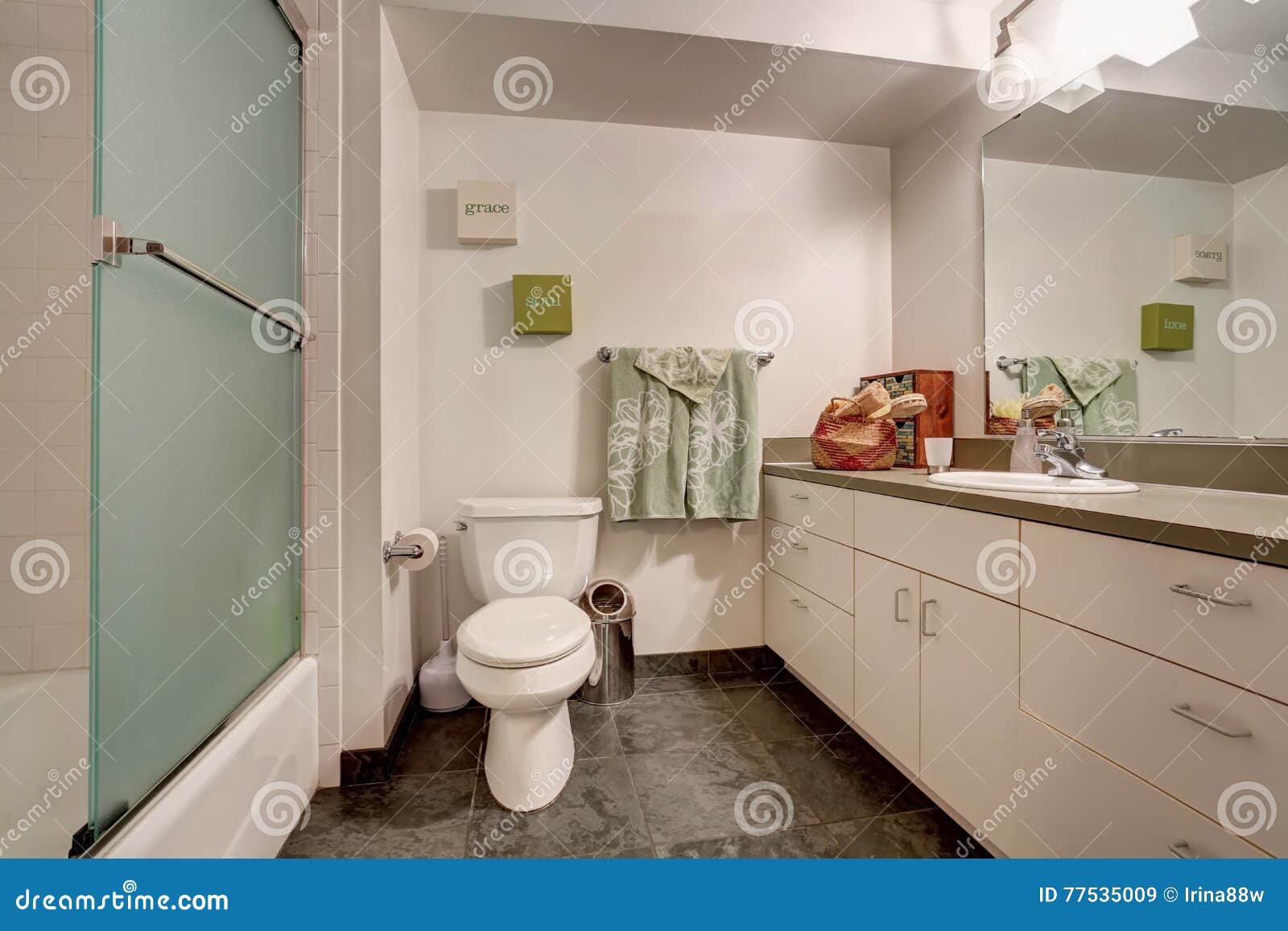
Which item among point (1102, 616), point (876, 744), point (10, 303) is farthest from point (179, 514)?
point (876, 744)

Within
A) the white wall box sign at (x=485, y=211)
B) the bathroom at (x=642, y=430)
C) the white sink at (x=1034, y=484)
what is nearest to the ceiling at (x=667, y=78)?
the bathroom at (x=642, y=430)

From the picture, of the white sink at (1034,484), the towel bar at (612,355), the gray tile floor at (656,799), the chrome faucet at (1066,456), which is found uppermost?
the towel bar at (612,355)

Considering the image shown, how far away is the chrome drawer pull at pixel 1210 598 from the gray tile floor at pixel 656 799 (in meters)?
0.78

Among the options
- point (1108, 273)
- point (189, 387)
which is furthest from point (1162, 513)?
point (189, 387)

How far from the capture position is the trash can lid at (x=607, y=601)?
1.93m

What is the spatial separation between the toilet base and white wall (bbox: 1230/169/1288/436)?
167 centimetres

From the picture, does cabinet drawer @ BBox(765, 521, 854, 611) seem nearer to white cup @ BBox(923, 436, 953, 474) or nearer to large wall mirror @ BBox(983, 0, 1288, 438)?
white cup @ BBox(923, 436, 953, 474)

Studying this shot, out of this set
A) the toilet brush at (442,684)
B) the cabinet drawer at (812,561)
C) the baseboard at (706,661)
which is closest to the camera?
the cabinet drawer at (812,561)

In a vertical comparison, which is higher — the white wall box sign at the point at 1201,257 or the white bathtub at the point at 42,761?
the white wall box sign at the point at 1201,257

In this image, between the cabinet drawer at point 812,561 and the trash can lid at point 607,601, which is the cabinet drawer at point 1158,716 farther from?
the trash can lid at point 607,601

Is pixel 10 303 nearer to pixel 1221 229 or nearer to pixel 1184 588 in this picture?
pixel 1184 588

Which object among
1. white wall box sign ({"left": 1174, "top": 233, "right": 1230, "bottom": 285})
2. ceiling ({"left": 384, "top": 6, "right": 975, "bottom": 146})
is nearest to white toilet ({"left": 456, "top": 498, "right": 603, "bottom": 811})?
ceiling ({"left": 384, "top": 6, "right": 975, "bottom": 146})

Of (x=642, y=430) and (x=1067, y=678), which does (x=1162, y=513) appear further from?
(x=642, y=430)

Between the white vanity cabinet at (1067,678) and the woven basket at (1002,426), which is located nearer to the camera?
the white vanity cabinet at (1067,678)
